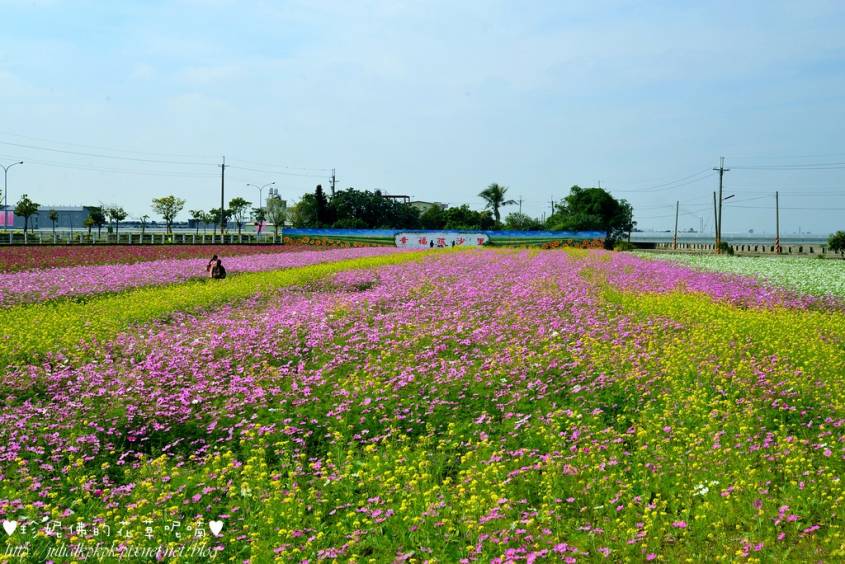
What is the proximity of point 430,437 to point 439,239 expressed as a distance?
2099 inches

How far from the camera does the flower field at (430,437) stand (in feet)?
15.8

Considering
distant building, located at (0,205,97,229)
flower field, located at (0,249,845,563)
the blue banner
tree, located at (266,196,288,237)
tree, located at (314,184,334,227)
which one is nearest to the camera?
flower field, located at (0,249,845,563)

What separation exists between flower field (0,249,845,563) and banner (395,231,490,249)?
4749 cm

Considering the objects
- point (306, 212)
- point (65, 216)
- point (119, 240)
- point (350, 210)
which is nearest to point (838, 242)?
point (350, 210)

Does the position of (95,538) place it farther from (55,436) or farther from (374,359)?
(374,359)

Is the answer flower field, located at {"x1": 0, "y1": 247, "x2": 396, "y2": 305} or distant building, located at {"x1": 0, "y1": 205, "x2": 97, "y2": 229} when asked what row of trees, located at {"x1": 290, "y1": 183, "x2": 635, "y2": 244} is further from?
distant building, located at {"x1": 0, "y1": 205, "x2": 97, "y2": 229}

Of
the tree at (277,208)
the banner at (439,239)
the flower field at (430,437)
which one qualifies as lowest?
the flower field at (430,437)

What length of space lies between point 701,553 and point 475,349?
5.01m

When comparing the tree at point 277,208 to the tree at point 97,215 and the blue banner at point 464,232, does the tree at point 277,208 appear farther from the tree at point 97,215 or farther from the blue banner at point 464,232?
the blue banner at point 464,232

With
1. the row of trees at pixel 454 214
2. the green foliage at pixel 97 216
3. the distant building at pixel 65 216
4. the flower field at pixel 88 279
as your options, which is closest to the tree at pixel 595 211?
the row of trees at pixel 454 214

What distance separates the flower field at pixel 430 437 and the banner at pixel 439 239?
156ft

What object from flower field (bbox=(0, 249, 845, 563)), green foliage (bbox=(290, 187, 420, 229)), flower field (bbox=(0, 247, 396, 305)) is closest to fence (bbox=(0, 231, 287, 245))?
green foliage (bbox=(290, 187, 420, 229))

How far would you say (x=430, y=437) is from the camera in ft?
22.1

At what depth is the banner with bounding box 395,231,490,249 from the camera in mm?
59469
